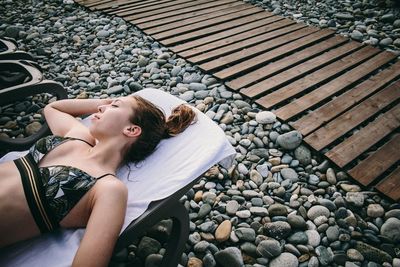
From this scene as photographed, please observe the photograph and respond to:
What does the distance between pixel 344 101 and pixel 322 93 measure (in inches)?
11.1

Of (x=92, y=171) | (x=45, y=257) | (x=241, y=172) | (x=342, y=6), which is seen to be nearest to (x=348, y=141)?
(x=241, y=172)

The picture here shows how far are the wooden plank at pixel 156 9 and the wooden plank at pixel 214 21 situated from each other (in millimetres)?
893

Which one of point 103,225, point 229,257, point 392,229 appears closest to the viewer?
point 103,225

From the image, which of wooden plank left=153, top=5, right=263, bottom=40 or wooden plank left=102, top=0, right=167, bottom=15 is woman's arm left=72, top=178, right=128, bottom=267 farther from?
wooden plank left=102, top=0, right=167, bottom=15

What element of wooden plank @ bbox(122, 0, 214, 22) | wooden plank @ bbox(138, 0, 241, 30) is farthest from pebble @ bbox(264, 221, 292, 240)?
wooden plank @ bbox(122, 0, 214, 22)

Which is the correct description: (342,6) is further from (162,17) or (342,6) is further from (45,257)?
(45,257)

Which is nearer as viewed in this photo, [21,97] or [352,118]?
[21,97]

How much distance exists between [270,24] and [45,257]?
529 cm

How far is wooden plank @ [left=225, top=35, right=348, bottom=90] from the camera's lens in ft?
13.9

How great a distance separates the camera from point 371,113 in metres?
3.67

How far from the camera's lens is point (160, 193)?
1.95 metres

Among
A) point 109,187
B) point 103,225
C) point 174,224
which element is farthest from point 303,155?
point 103,225

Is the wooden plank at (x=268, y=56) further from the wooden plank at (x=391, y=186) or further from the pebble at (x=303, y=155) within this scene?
the wooden plank at (x=391, y=186)

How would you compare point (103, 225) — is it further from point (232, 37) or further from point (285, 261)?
point (232, 37)
